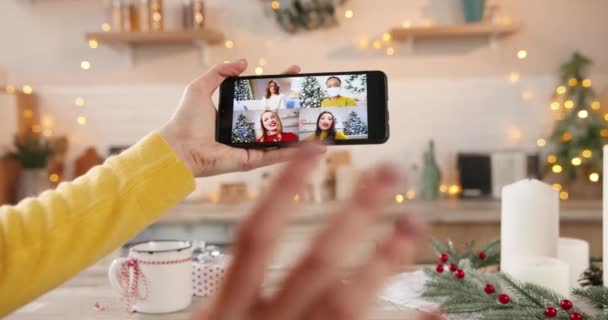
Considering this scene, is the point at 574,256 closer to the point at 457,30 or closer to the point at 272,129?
the point at 272,129

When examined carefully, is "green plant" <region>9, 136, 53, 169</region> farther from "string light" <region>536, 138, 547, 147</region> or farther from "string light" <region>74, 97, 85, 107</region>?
"string light" <region>536, 138, 547, 147</region>

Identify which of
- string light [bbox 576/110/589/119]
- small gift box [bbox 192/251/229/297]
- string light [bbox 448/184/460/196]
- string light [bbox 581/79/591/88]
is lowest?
string light [bbox 448/184/460/196]

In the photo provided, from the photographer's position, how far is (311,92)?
1044mm

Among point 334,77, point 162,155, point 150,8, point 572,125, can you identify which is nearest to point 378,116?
point 334,77

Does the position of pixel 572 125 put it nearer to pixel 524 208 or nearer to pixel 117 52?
pixel 524 208

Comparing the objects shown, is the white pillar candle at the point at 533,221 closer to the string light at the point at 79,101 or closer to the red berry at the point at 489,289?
the red berry at the point at 489,289

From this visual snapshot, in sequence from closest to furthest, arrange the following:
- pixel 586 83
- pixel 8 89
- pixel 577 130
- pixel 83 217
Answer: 1. pixel 83 217
2. pixel 577 130
3. pixel 586 83
4. pixel 8 89

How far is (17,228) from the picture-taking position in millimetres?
715

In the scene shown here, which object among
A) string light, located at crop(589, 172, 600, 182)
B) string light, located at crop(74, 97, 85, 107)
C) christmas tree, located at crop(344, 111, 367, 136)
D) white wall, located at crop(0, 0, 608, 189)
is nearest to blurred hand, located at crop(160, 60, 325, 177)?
christmas tree, located at crop(344, 111, 367, 136)

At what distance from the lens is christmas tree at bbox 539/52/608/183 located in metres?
2.61

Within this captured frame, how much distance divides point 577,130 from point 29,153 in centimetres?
246

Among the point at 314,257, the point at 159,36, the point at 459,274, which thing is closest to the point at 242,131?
the point at 459,274

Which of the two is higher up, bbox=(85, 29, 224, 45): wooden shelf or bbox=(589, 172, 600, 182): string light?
bbox=(85, 29, 224, 45): wooden shelf

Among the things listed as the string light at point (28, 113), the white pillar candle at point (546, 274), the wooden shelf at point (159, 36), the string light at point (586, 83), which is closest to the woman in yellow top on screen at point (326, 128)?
the white pillar candle at point (546, 274)
